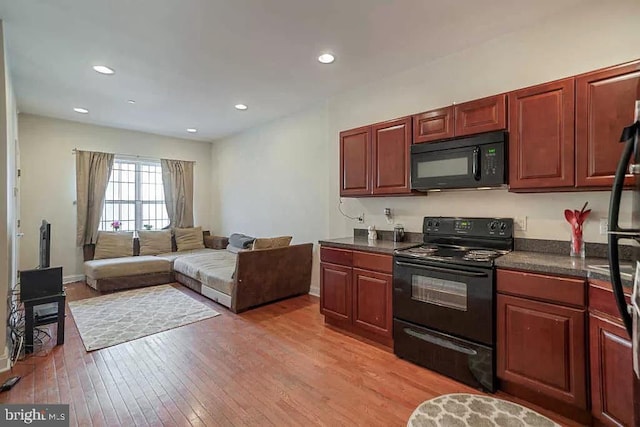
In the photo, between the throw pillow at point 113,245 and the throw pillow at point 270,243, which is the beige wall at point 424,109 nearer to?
the throw pillow at point 270,243

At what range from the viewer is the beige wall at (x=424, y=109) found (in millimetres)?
2162

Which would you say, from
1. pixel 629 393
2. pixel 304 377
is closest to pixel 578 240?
pixel 629 393

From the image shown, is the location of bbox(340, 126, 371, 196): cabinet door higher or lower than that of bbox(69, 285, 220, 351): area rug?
higher

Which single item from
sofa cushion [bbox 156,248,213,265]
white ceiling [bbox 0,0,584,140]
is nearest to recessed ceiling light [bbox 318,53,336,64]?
white ceiling [bbox 0,0,584,140]

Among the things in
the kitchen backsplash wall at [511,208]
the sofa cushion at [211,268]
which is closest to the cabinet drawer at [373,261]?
the kitchen backsplash wall at [511,208]

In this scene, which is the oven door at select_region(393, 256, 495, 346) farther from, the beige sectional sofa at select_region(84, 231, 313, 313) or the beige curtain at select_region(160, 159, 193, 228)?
the beige curtain at select_region(160, 159, 193, 228)

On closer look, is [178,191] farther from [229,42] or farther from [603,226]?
[603,226]

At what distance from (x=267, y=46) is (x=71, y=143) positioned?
447 centimetres

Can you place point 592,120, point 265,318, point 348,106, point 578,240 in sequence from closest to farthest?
point 592,120 → point 578,240 → point 265,318 → point 348,106

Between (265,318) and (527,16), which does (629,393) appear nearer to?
(527,16)

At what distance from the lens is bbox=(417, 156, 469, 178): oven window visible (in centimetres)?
253

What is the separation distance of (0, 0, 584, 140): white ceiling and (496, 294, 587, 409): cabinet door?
6.98 feet

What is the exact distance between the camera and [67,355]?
2.67 meters

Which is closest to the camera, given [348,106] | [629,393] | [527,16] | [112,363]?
[629,393]
